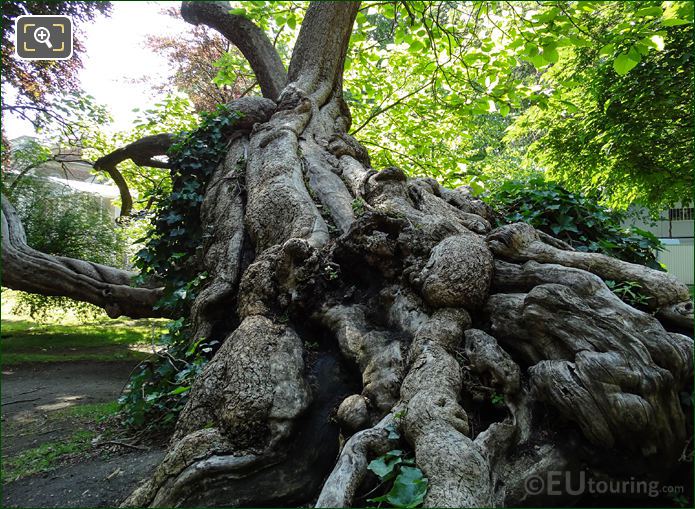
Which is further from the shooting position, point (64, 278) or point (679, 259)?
point (679, 259)

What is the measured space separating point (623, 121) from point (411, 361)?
7.56 m

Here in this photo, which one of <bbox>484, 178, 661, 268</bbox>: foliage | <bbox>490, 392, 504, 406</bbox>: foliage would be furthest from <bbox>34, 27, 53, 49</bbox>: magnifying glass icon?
<bbox>484, 178, 661, 268</bbox>: foliage

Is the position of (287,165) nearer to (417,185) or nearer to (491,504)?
(417,185)

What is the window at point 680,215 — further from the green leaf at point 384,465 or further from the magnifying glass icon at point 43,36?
the magnifying glass icon at point 43,36

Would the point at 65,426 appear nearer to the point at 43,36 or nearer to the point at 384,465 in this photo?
the point at 43,36

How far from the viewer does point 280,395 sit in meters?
2.55

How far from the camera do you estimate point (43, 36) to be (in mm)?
2934

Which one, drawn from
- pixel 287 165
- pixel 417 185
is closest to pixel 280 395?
pixel 417 185

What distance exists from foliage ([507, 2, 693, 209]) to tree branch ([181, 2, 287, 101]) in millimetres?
5062

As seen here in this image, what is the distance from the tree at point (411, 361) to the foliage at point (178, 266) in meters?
0.08

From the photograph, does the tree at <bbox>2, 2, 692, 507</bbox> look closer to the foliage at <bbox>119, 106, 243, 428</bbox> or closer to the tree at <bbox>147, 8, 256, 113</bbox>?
the foliage at <bbox>119, 106, 243, 428</bbox>

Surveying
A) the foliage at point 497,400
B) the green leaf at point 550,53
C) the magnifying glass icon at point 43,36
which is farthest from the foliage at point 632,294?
the magnifying glass icon at point 43,36

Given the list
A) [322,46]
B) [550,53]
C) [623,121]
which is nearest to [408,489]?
[550,53]

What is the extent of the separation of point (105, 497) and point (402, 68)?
443 inches
